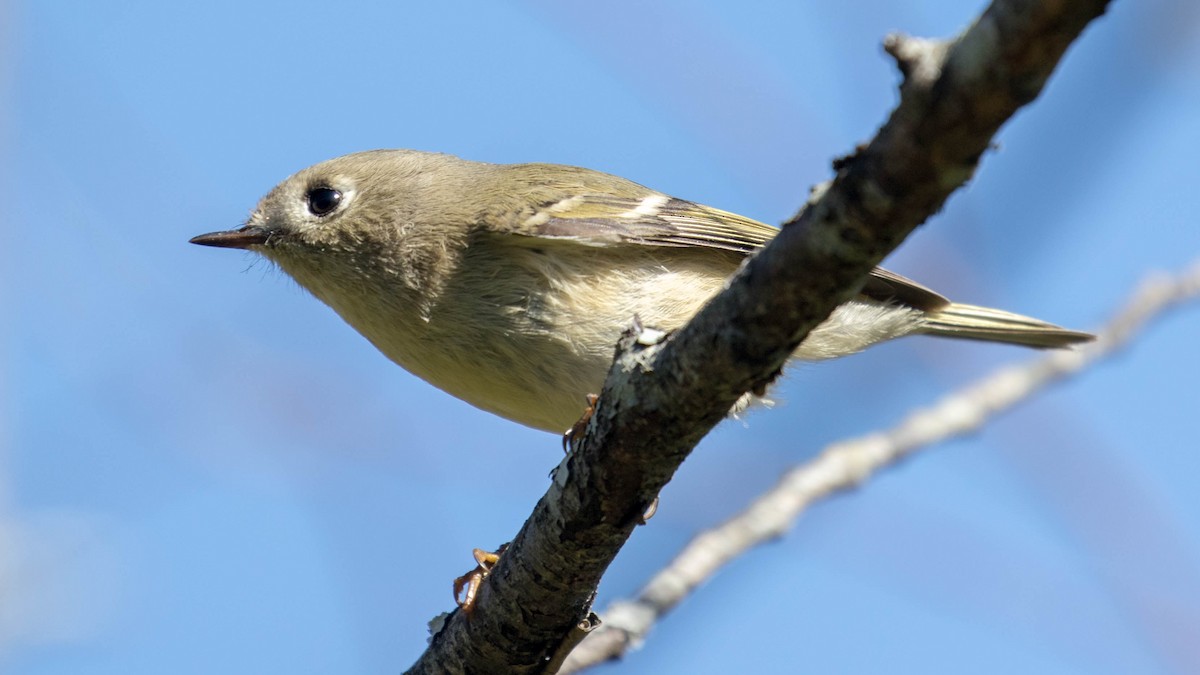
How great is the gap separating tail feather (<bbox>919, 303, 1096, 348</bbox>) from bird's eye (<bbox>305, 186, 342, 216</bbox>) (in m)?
1.65

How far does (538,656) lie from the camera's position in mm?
2135

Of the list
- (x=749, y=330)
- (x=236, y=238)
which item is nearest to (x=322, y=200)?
(x=236, y=238)

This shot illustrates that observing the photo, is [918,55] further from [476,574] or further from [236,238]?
[236,238]

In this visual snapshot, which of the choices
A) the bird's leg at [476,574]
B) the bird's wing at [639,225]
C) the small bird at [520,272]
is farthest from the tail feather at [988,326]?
the bird's leg at [476,574]

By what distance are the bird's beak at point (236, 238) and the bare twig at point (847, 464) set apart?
1.46m

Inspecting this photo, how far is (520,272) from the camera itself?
268 cm

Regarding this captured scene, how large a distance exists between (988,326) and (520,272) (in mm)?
1434

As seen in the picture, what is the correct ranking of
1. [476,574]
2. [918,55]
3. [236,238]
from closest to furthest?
1. [918,55]
2. [476,574]
3. [236,238]

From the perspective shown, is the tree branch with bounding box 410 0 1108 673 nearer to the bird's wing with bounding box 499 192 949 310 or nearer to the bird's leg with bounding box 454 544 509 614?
the bird's leg with bounding box 454 544 509 614

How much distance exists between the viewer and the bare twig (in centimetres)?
241

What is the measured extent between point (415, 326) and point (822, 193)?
5.49ft

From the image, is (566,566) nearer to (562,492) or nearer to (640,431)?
(562,492)

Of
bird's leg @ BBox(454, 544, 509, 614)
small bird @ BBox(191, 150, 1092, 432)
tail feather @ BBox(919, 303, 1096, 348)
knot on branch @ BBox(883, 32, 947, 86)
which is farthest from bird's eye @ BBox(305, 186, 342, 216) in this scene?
knot on branch @ BBox(883, 32, 947, 86)

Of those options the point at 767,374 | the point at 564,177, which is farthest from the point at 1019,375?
the point at 767,374
